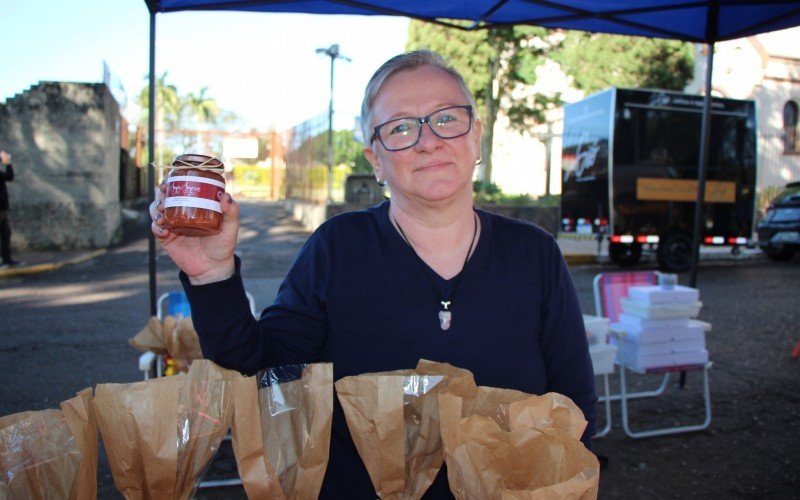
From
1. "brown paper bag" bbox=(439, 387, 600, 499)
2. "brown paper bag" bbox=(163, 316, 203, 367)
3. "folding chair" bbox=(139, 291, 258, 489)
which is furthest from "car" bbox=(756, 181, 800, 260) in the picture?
"brown paper bag" bbox=(439, 387, 600, 499)

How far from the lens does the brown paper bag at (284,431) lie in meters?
1.27

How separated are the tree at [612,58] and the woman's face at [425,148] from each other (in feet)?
66.1

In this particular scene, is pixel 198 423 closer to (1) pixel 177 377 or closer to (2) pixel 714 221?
(1) pixel 177 377

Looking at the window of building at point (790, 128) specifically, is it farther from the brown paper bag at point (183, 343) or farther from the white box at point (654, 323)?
the brown paper bag at point (183, 343)

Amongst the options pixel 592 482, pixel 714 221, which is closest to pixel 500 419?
pixel 592 482

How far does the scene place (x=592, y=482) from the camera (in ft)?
3.45

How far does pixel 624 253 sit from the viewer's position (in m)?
12.7

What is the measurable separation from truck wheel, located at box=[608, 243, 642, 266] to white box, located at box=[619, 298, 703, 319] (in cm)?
870

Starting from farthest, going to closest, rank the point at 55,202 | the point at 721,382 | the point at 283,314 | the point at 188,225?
1. the point at 55,202
2. the point at 721,382
3. the point at 283,314
4. the point at 188,225

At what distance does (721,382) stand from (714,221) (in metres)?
8.07

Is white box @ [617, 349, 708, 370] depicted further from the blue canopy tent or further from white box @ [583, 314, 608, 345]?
the blue canopy tent

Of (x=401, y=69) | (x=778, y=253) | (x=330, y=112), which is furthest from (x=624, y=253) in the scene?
(x=401, y=69)

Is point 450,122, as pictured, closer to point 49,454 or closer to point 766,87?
point 49,454

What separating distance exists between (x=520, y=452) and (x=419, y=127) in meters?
0.95
